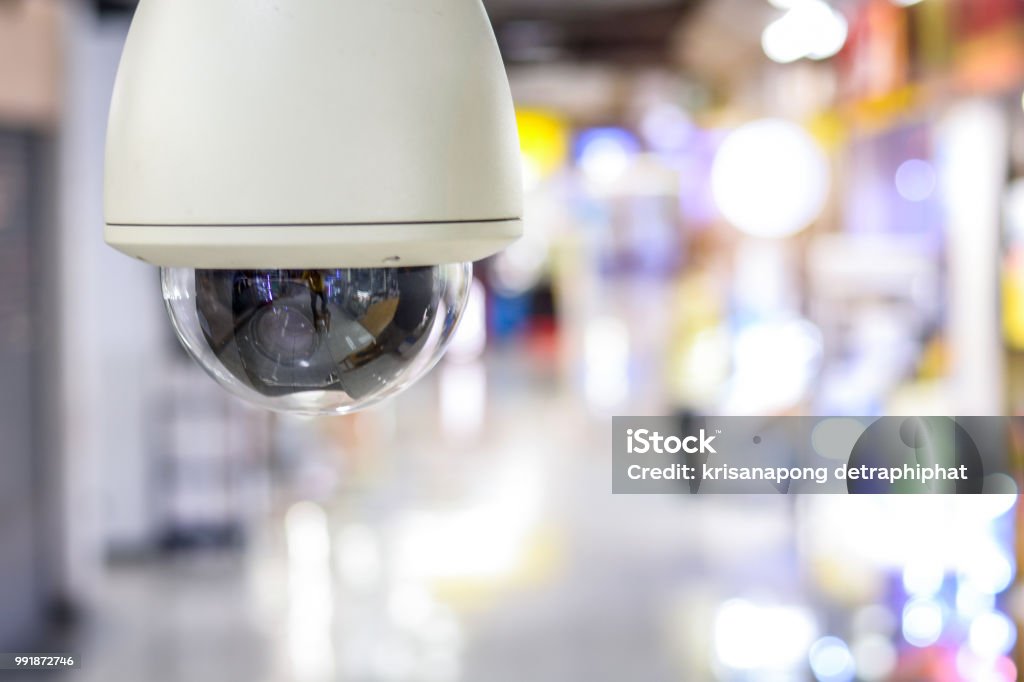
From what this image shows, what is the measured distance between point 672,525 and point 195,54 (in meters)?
7.11

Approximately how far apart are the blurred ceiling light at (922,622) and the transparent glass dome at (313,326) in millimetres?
4469

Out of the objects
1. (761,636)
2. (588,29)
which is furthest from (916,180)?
(588,29)

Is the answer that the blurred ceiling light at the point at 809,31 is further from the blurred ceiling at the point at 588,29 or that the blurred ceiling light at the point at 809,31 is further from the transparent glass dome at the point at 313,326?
the transparent glass dome at the point at 313,326

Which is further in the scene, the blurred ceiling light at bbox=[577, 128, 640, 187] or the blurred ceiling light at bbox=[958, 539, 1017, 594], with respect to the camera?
the blurred ceiling light at bbox=[577, 128, 640, 187]

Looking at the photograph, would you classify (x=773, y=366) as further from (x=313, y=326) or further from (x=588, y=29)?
(x=313, y=326)

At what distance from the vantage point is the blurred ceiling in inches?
420

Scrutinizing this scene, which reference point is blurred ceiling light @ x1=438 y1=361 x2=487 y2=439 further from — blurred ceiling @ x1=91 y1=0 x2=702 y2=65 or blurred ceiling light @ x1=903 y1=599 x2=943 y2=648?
blurred ceiling light @ x1=903 y1=599 x2=943 y2=648

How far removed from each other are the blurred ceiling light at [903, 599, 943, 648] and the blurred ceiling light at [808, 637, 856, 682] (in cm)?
28

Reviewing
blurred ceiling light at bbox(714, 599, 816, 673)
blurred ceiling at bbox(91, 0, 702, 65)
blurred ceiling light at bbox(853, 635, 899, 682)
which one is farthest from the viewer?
blurred ceiling at bbox(91, 0, 702, 65)

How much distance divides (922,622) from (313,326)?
4.78 metres

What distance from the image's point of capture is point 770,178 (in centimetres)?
762

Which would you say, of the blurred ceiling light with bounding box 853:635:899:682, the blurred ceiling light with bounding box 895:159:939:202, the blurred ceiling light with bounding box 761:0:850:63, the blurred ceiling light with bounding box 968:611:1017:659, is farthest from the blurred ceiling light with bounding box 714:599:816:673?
the blurred ceiling light with bounding box 761:0:850:63

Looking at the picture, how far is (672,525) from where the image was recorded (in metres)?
7.69

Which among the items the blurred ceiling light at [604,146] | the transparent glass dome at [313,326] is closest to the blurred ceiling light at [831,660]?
the transparent glass dome at [313,326]
